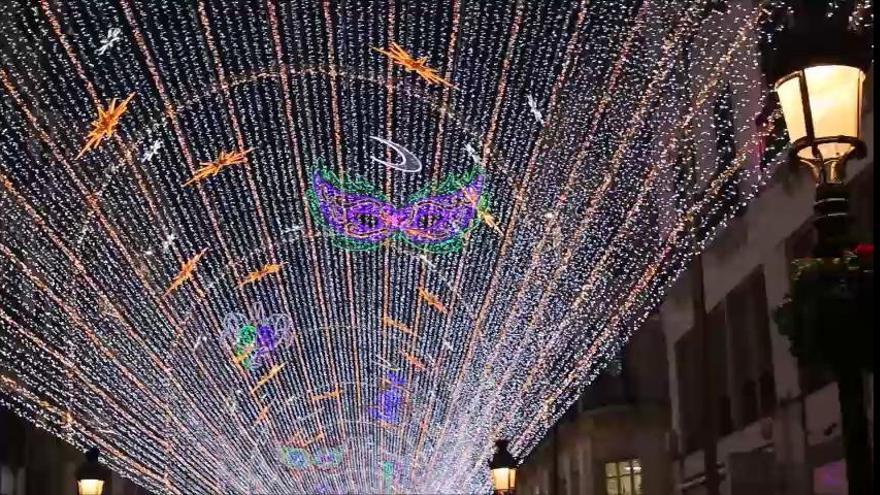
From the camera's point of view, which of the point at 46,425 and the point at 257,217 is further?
the point at 46,425

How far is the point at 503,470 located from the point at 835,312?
495 inches

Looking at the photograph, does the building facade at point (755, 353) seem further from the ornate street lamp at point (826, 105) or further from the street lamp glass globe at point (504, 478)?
the ornate street lamp at point (826, 105)

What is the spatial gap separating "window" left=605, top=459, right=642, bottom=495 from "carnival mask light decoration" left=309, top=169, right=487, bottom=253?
7.54 metres

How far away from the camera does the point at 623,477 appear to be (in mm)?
21328

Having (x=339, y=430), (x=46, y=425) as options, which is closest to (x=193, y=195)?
(x=46, y=425)

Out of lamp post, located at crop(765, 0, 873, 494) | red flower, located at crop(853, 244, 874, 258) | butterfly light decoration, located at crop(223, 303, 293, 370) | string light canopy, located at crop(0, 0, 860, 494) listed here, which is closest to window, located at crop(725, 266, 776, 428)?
string light canopy, located at crop(0, 0, 860, 494)

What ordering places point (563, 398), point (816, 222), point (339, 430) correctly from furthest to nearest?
point (339, 430)
point (563, 398)
point (816, 222)

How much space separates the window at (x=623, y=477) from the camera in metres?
21.0

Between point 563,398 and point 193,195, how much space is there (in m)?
9.75

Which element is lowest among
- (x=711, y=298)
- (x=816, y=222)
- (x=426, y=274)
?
(x=816, y=222)

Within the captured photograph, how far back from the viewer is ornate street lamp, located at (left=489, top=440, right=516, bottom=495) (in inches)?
653

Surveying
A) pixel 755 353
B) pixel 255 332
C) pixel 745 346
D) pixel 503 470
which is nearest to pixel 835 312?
pixel 755 353

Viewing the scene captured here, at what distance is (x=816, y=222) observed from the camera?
4.81 m

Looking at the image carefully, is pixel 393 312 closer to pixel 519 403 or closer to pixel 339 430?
pixel 519 403
